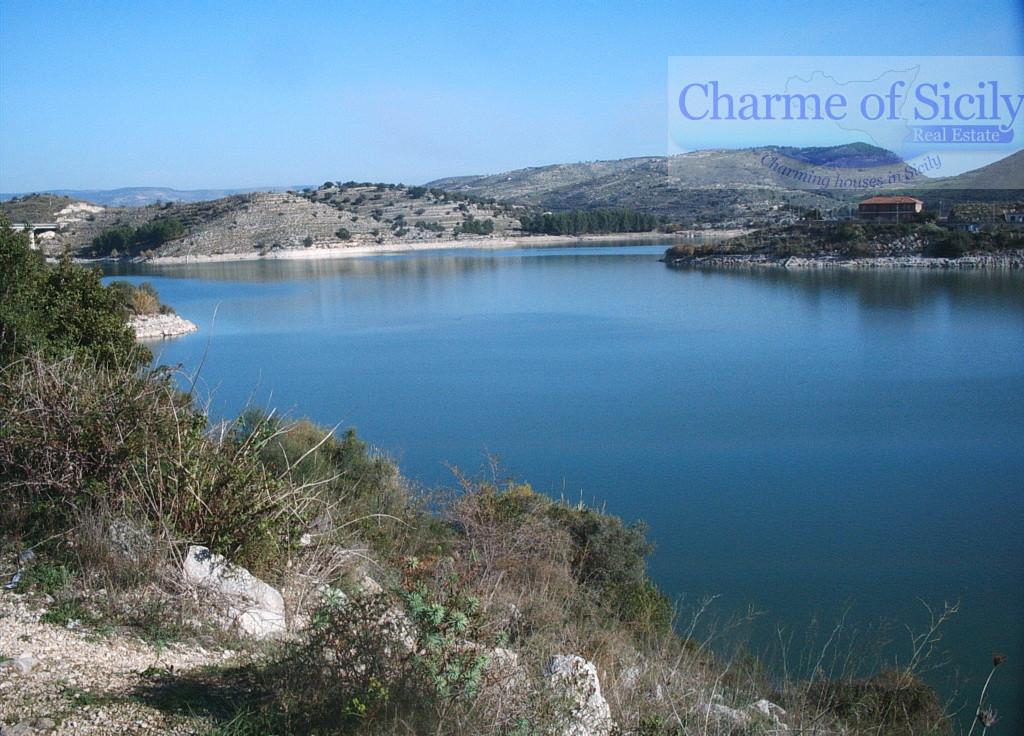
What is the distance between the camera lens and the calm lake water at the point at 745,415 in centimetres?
670

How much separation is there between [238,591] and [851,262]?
34.5 meters

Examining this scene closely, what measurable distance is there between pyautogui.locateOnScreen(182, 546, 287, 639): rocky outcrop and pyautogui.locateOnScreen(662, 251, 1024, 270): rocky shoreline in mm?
33460

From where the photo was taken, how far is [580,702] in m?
2.31

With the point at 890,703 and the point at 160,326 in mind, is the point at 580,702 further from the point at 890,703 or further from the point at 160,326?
the point at 160,326

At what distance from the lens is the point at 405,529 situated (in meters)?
5.33

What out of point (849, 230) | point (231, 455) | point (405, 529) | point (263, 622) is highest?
point (849, 230)

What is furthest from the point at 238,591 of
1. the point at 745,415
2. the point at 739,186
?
the point at 739,186

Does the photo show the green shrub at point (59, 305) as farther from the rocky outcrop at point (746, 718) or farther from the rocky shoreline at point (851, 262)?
the rocky shoreline at point (851, 262)

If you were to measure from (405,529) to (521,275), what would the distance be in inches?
1291

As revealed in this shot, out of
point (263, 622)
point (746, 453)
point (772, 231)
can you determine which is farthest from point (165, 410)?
point (772, 231)

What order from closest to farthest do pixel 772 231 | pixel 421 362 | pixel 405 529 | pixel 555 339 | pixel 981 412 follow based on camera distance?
1. pixel 405 529
2. pixel 981 412
3. pixel 421 362
4. pixel 555 339
5. pixel 772 231

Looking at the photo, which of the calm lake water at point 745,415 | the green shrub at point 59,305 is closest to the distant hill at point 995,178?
the calm lake water at point 745,415

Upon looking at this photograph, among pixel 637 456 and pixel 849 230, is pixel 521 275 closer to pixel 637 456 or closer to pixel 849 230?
pixel 849 230

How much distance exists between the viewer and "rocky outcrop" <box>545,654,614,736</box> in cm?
221
